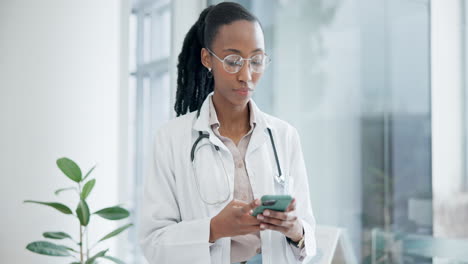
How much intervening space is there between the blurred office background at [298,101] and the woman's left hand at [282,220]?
3.60ft

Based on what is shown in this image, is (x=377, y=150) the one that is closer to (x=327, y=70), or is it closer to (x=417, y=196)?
(x=417, y=196)

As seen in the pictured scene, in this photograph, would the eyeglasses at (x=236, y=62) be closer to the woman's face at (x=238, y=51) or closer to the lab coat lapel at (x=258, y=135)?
the woman's face at (x=238, y=51)

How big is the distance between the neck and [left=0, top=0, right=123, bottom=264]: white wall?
1626 millimetres

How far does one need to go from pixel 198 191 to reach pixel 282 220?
258 millimetres

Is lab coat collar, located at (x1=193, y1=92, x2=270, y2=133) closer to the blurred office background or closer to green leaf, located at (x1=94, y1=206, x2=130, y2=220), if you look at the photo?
the blurred office background

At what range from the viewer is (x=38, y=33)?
2.54m

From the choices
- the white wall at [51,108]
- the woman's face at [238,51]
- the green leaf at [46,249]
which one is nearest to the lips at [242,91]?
the woman's face at [238,51]

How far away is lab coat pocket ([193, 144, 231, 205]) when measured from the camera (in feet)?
3.91

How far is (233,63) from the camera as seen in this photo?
118cm

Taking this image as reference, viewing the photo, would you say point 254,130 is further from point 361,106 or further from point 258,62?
point 361,106

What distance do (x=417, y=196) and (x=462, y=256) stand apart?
0.99 ft

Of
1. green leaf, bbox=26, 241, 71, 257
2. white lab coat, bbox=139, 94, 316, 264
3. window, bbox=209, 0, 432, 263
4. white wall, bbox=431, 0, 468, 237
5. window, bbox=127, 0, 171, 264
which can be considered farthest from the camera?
→ window, bbox=127, 0, 171, 264

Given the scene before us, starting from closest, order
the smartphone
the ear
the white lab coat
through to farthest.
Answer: the smartphone → the white lab coat → the ear

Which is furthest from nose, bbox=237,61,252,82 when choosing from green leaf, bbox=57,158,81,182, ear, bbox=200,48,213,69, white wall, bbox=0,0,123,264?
white wall, bbox=0,0,123,264
